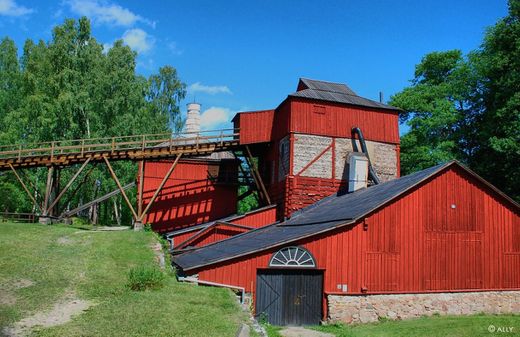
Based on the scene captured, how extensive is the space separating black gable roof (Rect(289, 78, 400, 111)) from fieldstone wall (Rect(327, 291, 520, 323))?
1375 centimetres

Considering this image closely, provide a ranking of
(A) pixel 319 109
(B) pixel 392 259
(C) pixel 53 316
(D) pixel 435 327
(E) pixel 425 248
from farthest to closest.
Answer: (A) pixel 319 109
(E) pixel 425 248
(B) pixel 392 259
(D) pixel 435 327
(C) pixel 53 316

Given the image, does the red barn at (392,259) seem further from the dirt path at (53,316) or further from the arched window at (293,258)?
the dirt path at (53,316)

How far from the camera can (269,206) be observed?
2884 centimetres

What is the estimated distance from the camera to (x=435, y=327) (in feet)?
55.7

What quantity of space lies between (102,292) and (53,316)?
255cm

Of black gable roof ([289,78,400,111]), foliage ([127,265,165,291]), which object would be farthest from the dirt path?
black gable roof ([289,78,400,111])

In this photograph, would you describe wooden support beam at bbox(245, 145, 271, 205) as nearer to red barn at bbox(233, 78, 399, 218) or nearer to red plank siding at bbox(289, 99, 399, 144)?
red barn at bbox(233, 78, 399, 218)

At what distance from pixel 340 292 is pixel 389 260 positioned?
2.54 metres

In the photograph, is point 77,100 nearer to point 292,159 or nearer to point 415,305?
point 292,159

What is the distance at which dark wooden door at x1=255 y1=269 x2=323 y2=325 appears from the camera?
1861 centimetres

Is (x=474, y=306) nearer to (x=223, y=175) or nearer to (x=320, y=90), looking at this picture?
(x=320, y=90)

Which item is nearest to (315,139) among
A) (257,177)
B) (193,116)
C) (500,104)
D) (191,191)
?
(257,177)

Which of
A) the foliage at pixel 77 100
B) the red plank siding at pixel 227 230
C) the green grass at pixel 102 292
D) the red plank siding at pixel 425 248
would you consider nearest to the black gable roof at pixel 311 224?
the red plank siding at pixel 425 248

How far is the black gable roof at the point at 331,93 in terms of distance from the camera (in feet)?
96.6
